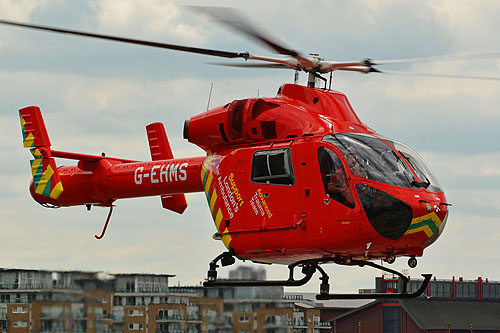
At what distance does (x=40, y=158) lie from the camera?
23406 mm

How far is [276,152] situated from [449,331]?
53713 mm

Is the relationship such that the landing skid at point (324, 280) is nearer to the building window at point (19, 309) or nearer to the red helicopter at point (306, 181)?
the red helicopter at point (306, 181)

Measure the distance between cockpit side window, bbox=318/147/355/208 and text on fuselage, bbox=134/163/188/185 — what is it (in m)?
4.32

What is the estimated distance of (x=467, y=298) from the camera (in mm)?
75375

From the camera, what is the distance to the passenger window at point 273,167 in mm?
18547

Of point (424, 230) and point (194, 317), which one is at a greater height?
point (424, 230)

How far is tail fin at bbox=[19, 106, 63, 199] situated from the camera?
76.3 ft

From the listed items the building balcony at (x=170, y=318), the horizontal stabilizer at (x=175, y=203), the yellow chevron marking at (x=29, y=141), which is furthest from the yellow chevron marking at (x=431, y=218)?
the yellow chevron marking at (x=29, y=141)

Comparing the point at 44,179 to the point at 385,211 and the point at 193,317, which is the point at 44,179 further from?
the point at 385,211

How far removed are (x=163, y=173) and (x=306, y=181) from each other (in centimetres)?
465

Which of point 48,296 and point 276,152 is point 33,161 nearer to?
point 48,296

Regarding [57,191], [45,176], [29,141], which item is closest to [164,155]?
[57,191]

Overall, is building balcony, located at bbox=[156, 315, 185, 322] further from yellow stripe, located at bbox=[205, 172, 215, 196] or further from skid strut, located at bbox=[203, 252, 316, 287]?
yellow stripe, located at bbox=[205, 172, 215, 196]

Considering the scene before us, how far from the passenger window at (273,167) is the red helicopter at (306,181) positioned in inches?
0.7
